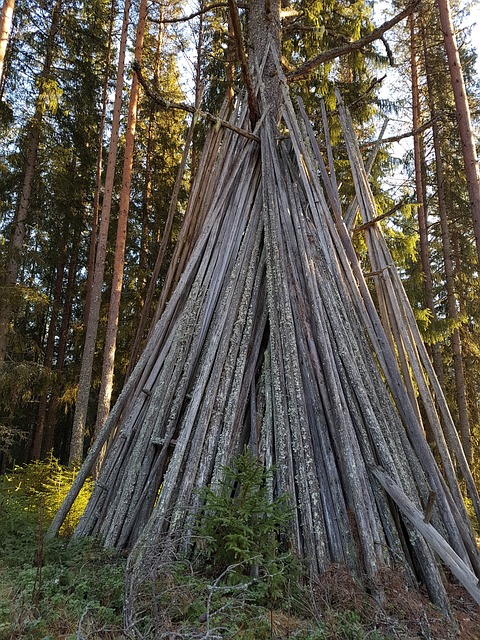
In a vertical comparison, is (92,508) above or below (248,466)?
below

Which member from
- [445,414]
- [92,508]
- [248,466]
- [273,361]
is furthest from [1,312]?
[445,414]

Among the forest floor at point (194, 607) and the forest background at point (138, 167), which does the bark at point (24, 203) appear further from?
the forest floor at point (194, 607)

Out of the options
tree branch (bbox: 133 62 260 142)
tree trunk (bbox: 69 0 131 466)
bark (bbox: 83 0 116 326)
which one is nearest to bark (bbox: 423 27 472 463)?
tree branch (bbox: 133 62 260 142)

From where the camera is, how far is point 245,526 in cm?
324

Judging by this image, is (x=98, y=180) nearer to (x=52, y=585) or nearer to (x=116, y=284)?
(x=116, y=284)

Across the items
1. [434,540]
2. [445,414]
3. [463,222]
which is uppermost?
[463,222]

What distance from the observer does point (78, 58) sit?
504 inches

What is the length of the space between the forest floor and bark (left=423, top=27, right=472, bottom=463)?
790 cm

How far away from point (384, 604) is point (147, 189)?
13028 mm

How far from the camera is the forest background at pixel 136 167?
9500 mm

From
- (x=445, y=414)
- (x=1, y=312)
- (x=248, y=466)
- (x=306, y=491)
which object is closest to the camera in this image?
(x=248, y=466)

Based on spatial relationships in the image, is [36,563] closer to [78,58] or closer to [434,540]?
[434,540]

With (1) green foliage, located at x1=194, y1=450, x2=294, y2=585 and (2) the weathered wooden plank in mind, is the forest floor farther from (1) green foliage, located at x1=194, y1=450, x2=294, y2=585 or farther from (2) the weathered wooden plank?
(2) the weathered wooden plank

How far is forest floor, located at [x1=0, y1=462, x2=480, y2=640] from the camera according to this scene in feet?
8.09
